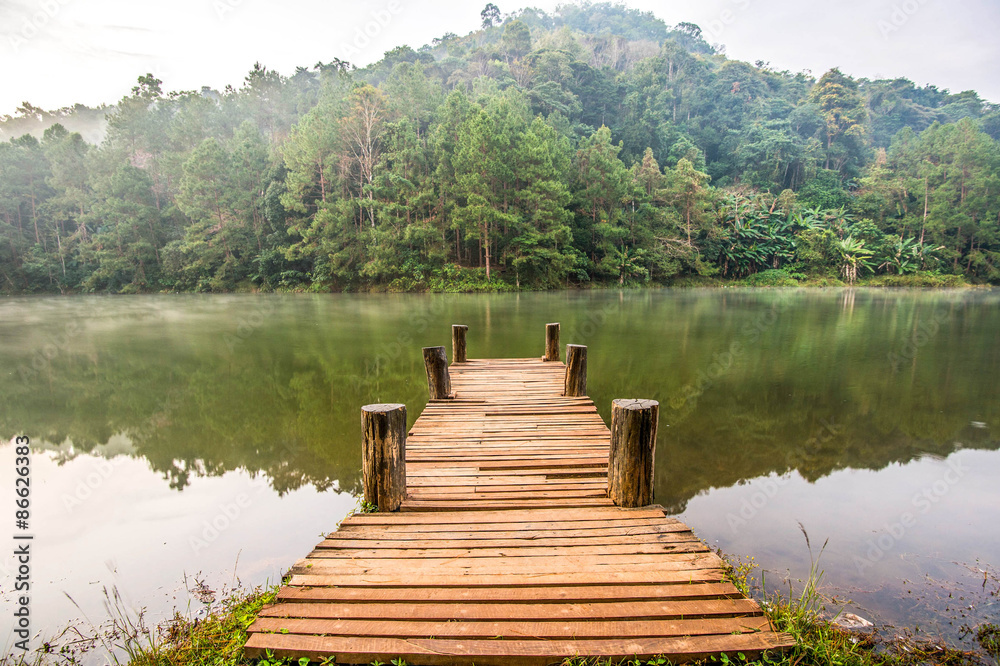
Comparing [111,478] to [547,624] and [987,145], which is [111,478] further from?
[987,145]

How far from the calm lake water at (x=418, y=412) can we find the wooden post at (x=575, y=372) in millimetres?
1204

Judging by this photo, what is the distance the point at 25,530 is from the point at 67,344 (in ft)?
36.7

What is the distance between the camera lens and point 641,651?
200 cm

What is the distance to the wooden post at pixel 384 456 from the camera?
3205 mm

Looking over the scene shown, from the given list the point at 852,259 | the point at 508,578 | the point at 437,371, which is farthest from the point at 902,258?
the point at 508,578

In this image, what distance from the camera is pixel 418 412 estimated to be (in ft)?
23.3

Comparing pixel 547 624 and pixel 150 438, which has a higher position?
pixel 547 624

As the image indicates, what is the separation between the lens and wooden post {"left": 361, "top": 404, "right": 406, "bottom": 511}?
3205 mm

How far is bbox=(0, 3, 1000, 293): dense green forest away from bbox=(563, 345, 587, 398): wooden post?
21.0 m

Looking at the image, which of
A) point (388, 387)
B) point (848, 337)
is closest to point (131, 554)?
point (388, 387)

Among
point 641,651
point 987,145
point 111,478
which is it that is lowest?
point 111,478

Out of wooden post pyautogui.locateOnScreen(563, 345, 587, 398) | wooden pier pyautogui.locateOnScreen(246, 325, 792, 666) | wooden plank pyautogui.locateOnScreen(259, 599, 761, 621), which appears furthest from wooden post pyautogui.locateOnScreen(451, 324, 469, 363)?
wooden plank pyautogui.locateOnScreen(259, 599, 761, 621)

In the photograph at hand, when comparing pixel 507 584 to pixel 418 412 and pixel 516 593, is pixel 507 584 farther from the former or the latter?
pixel 418 412

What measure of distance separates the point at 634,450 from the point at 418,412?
4.41 metres
